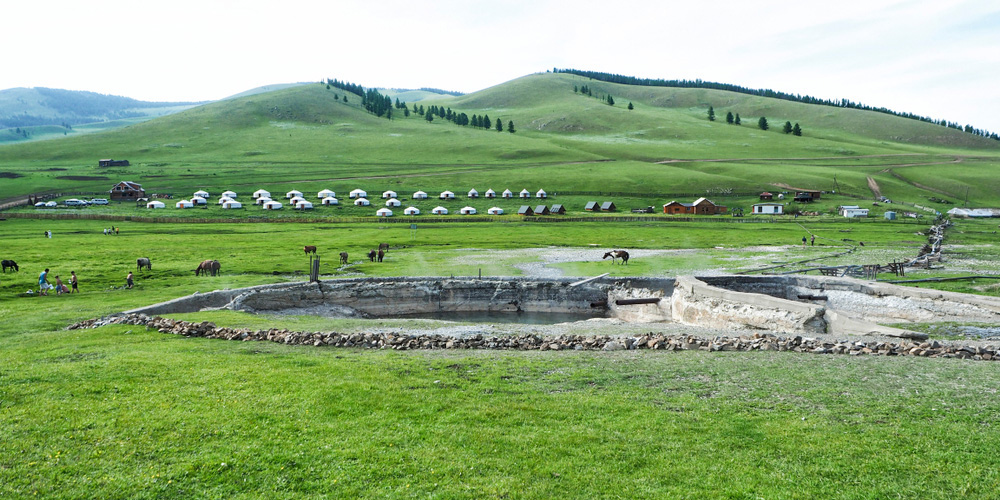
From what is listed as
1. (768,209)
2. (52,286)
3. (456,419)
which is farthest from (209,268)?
(768,209)

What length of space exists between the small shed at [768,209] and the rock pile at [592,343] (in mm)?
114813

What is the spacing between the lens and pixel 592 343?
2172 cm

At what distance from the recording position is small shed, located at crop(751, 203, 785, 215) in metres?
126

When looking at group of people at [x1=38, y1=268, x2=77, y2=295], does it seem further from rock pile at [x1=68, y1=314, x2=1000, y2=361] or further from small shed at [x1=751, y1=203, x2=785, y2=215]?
small shed at [x1=751, y1=203, x2=785, y2=215]

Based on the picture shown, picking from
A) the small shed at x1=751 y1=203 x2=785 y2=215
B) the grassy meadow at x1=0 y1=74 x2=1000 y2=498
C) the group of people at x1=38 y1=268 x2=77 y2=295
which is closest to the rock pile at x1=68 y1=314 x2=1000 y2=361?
the grassy meadow at x1=0 y1=74 x2=1000 y2=498

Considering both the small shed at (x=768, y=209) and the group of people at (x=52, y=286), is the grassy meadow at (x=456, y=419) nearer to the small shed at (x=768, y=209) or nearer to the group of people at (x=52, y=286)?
the group of people at (x=52, y=286)

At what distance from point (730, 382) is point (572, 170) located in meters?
159

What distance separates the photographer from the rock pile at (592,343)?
19766 millimetres

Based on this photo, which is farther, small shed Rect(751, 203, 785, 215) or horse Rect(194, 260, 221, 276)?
small shed Rect(751, 203, 785, 215)

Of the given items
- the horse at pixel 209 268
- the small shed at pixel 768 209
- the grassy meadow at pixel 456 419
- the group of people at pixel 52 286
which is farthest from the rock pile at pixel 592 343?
the small shed at pixel 768 209

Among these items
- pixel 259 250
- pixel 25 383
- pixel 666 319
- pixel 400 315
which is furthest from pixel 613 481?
pixel 259 250

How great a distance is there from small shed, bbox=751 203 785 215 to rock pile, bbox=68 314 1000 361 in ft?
377

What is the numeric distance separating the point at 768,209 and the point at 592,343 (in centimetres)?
12001

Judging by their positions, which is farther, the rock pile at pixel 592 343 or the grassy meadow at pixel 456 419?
the rock pile at pixel 592 343
